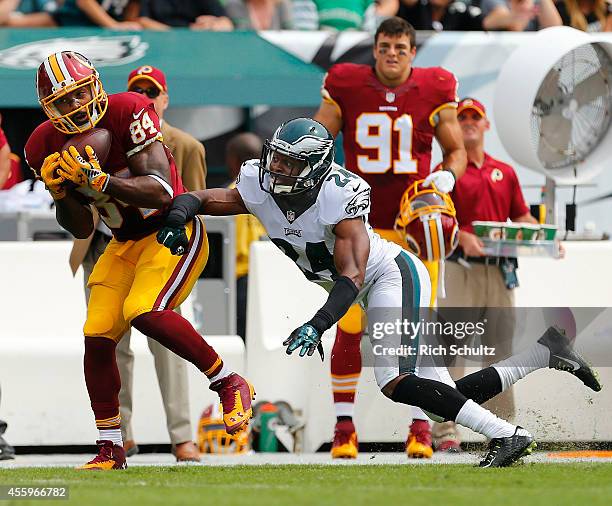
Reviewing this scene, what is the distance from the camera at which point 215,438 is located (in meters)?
8.07

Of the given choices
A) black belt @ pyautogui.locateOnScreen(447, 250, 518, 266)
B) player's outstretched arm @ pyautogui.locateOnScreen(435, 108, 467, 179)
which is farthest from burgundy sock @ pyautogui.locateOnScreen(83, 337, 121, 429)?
black belt @ pyautogui.locateOnScreen(447, 250, 518, 266)

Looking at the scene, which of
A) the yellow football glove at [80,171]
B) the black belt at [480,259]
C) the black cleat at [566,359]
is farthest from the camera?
the black belt at [480,259]

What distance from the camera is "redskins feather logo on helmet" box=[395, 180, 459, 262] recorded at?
7566 mm

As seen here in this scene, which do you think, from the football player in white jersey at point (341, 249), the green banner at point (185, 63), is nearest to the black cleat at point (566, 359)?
the football player in white jersey at point (341, 249)

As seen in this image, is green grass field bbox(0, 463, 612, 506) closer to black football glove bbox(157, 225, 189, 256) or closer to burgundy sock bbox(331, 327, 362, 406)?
burgundy sock bbox(331, 327, 362, 406)

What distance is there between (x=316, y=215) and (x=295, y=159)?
0.95 feet

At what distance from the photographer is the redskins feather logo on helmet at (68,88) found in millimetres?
6273

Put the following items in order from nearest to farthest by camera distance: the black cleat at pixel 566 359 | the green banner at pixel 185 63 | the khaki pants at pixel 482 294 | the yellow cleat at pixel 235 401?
the yellow cleat at pixel 235 401
the black cleat at pixel 566 359
the khaki pants at pixel 482 294
the green banner at pixel 185 63

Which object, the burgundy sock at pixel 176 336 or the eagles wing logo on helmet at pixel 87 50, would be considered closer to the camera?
the burgundy sock at pixel 176 336

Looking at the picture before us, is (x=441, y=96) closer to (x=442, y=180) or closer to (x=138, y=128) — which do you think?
(x=442, y=180)

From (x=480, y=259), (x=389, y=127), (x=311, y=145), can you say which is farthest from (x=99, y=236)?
(x=480, y=259)

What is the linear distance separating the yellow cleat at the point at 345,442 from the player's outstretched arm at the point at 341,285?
1.34m

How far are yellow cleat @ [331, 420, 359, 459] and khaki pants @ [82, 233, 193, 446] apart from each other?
82cm

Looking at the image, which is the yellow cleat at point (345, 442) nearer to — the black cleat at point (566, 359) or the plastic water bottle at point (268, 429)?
the plastic water bottle at point (268, 429)
